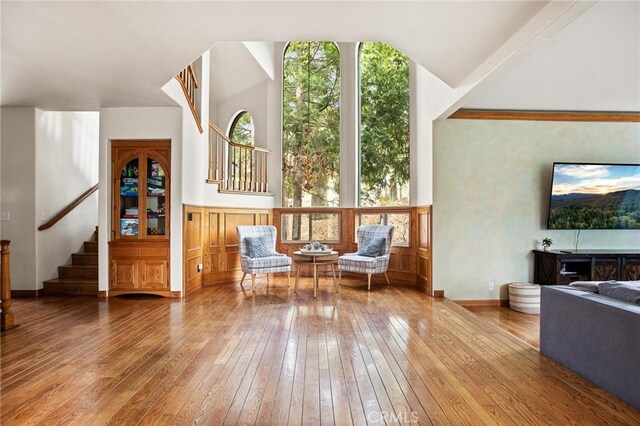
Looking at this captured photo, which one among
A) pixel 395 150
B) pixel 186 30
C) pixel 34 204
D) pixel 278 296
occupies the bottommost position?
pixel 278 296

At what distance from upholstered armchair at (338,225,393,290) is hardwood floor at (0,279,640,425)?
5.21ft

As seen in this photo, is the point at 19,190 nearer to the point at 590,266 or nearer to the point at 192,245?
the point at 192,245

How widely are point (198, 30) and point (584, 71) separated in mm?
4409

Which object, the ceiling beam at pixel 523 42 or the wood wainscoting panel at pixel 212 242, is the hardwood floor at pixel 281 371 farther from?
the ceiling beam at pixel 523 42

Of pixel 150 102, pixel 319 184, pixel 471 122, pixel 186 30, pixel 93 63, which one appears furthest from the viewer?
pixel 319 184

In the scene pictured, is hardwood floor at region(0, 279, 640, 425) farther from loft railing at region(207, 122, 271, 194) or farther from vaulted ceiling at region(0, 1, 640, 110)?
loft railing at region(207, 122, 271, 194)

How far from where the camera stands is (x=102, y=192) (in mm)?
5441

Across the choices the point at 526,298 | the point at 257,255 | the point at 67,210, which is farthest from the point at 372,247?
the point at 67,210

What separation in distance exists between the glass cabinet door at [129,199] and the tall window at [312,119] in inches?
126

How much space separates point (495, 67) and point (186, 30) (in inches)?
118

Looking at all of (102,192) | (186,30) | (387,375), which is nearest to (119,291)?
(102,192)

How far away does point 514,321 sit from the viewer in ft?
16.1

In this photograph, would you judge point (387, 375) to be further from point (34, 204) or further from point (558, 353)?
point (34, 204)

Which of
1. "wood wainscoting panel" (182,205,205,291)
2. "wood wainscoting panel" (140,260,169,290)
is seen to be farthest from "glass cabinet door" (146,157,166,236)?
"wood wainscoting panel" (140,260,169,290)
